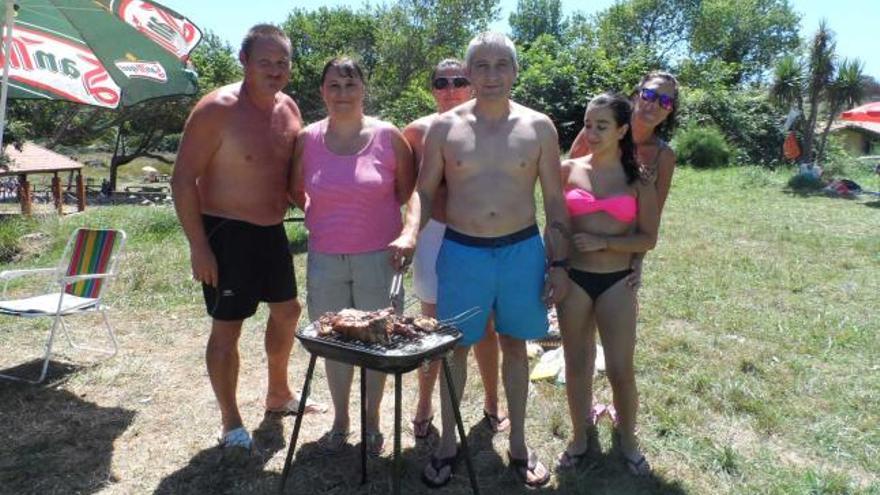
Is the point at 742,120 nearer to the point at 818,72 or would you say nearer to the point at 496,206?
the point at 818,72

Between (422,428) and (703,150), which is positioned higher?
(703,150)

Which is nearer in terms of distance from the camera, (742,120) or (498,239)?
(498,239)

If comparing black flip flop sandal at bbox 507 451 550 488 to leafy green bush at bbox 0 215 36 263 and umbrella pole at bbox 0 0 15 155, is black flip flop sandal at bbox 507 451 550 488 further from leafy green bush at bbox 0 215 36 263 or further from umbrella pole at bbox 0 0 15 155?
leafy green bush at bbox 0 215 36 263

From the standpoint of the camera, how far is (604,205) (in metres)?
3.01

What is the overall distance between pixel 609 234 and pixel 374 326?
3.87ft

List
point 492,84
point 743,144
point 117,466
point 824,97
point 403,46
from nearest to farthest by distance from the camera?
point 492,84
point 117,466
point 824,97
point 743,144
point 403,46

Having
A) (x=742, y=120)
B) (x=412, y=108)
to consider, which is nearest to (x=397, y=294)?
(x=742, y=120)

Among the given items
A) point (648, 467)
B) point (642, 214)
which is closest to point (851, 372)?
point (648, 467)

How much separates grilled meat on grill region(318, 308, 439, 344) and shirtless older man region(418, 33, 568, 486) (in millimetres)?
366

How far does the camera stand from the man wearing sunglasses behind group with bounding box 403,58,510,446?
11.4 ft

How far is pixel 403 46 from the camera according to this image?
37.8 meters

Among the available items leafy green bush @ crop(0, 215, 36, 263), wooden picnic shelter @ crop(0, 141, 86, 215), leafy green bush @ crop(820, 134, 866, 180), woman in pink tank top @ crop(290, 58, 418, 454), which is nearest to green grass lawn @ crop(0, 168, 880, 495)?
woman in pink tank top @ crop(290, 58, 418, 454)

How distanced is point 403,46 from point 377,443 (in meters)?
36.5

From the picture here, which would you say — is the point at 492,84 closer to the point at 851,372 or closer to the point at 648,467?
the point at 648,467
